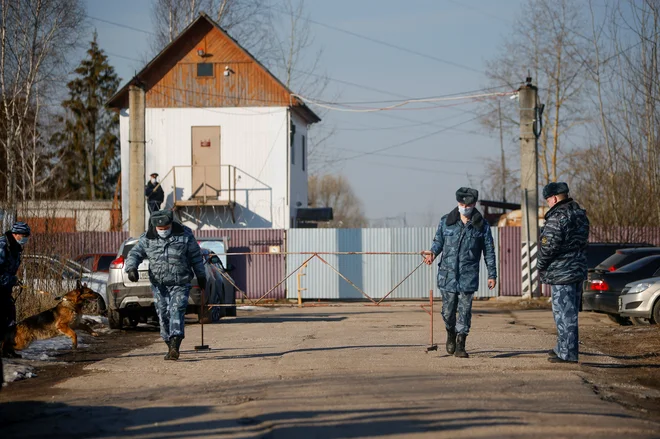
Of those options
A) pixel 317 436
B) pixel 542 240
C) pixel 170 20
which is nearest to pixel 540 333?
pixel 542 240

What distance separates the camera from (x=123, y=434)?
6.68 metres

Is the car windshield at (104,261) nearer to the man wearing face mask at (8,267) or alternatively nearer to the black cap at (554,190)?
the man wearing face mask at (8,267)

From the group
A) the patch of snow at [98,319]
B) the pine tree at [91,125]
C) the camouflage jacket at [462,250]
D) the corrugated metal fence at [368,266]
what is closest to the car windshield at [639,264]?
the camouflage jacket at [462,250]

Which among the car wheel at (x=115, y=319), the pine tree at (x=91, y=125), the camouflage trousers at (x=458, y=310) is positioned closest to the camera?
the camouflage trousers at (x=458, y=310)

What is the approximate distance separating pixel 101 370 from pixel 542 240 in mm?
5181

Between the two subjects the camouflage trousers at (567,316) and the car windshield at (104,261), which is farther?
the car windshield at (104,261)

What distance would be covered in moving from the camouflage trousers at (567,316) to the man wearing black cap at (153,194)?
24526 mm

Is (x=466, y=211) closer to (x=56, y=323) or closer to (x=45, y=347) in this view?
(x=56, y=323)

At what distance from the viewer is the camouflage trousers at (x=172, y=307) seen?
1115 cm

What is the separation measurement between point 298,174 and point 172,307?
27.6 meters

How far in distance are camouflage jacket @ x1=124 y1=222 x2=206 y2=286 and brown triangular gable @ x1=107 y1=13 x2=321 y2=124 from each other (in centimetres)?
2523

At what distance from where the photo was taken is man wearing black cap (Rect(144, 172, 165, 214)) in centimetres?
3341

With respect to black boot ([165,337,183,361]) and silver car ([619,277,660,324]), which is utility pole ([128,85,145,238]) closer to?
silver car ([619,277,660,324])

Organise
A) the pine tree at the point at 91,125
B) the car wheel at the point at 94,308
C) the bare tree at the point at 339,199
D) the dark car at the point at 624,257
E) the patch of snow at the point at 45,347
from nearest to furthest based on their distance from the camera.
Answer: the patch of snow at the point at 45,347 < the dark car at the point at 624,257 < the car wheel at the point at 94,308 < the pine tree at the point at 91,125 < the bare tree at the point at 339,199
